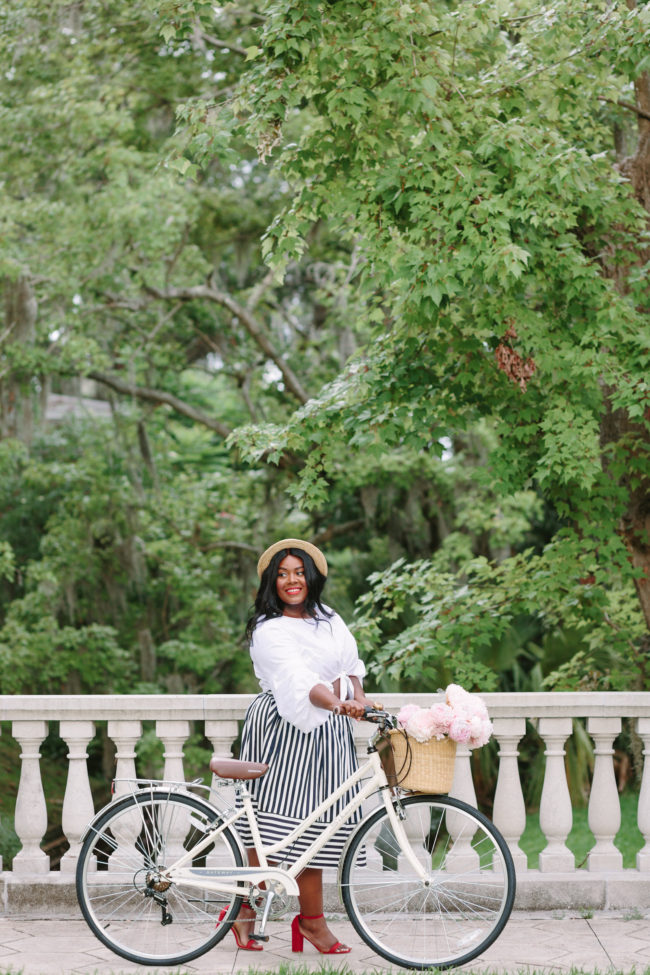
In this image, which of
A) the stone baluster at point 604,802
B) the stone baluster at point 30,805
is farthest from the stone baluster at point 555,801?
the stone baluster at point 30,805

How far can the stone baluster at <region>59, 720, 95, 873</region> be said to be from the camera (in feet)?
14.6

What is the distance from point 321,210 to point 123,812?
3.37 metres

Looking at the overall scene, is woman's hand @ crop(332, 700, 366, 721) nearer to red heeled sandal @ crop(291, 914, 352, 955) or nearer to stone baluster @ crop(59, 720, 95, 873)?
red heeled sandal @ crop(291, 914, 352, 955)

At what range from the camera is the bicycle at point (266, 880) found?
149 inches

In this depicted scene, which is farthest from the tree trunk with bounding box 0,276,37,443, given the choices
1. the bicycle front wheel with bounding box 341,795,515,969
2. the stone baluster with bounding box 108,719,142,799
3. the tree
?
the bicycle front wheel with bounding box 341,795,515,969

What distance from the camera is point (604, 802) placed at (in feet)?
14.9

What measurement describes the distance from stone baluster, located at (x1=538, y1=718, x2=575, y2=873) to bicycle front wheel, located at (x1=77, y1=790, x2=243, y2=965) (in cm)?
136

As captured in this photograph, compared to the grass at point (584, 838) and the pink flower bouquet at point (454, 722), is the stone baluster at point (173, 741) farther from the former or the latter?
the grass at point (584, 838)

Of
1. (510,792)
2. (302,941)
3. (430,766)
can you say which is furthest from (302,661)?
(510,792)

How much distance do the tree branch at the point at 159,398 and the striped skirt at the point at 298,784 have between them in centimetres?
829

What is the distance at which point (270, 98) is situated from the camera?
5105mm

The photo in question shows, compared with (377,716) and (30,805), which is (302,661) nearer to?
(377,716)

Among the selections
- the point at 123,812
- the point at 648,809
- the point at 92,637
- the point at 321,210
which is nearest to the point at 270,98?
the point at 321,210

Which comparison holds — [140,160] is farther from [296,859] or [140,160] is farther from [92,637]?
[296,859]
